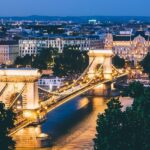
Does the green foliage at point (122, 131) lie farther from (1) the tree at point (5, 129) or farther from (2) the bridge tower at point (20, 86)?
(2) the bridge tower at point (20, 86)

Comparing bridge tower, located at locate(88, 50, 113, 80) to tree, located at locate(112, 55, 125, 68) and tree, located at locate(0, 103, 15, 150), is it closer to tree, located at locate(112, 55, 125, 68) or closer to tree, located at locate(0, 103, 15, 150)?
tree, located at locate(112, 55, 125, 68)

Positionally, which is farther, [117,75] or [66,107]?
[117,75]

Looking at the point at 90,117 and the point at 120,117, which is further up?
the point at 120,117

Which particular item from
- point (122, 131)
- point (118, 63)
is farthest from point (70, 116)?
point (118, 63)

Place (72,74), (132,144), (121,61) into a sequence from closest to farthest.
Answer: (132,144) < (72,74) < (121,61)

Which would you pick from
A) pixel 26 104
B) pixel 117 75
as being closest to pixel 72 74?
pixel 117 75

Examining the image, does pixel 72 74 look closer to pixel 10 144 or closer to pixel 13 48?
pixel 13 48

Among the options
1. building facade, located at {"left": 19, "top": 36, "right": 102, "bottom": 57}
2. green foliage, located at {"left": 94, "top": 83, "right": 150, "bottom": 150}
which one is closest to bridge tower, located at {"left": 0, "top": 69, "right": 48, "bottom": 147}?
green foliage, located at {"left": 94, "top": 83, "right": 150, "bottom": 150}
